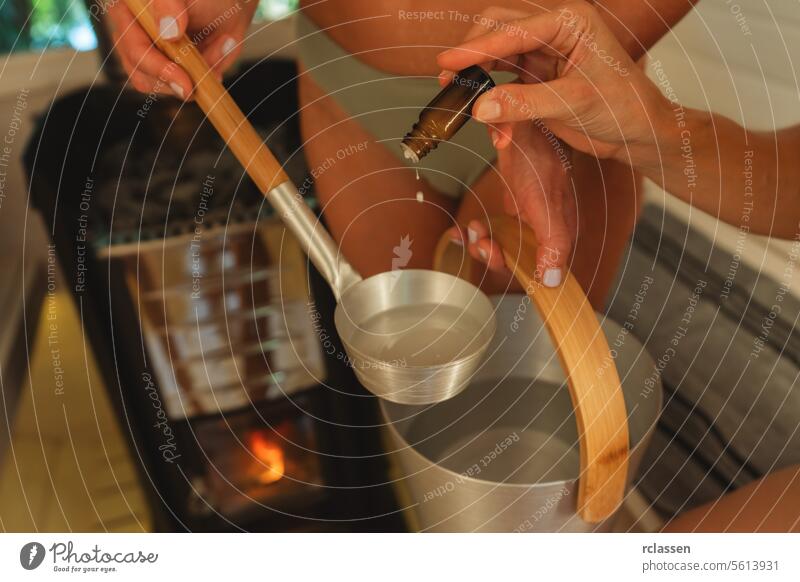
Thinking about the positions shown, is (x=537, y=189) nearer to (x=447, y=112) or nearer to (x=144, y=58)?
(x=447, y=112)

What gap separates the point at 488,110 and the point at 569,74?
0.06m

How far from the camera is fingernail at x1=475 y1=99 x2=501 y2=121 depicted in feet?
0.89

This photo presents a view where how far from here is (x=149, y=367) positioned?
0.50 metres

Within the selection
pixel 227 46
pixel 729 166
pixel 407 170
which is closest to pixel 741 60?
pixel 729 166

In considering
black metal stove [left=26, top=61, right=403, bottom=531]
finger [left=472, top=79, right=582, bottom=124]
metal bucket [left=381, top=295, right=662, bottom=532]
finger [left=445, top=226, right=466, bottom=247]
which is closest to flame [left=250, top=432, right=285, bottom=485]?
black metal stove [left=26, top=61, right=403, bottom=531]

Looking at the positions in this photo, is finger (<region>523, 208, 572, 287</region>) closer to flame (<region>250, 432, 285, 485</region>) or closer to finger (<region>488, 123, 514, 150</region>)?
finger (<region>488, 123, 514, 150</region>)

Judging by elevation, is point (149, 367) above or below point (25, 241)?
below

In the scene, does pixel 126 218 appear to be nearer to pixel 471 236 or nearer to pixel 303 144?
pixel 303 144

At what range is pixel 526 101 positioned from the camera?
0.28m

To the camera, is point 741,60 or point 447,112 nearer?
point 447,112
